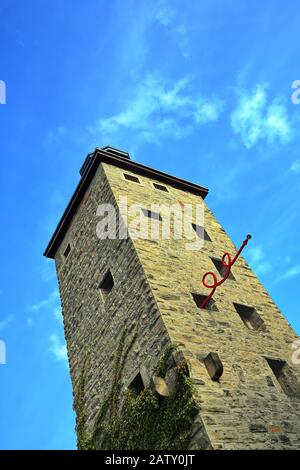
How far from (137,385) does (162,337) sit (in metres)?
1.17

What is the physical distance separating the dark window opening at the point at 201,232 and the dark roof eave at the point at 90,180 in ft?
9.36

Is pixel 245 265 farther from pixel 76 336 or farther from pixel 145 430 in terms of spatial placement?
pixel 145 430

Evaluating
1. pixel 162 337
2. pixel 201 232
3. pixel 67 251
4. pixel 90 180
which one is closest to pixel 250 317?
pixel 201 232

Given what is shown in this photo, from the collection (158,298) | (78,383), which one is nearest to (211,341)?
(158,298)

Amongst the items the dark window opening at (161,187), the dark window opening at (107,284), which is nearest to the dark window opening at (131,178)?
the dark window opening at (161,187)

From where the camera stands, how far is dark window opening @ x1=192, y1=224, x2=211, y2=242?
12.4 metres

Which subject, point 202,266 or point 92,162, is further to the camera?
point 92,162

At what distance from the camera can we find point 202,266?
Result: 10656mm

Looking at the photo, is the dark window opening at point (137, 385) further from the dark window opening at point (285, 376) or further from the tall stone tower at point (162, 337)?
the dark window opening at point (285, 376)

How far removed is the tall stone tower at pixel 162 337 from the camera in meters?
6.77

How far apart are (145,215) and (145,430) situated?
19.3ft

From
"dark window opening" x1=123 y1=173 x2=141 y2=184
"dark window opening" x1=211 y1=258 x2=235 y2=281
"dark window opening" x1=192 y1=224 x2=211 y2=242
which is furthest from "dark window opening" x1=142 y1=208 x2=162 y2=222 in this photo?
"dark window opening" x1=123 y1=173 x2=141 y2=184

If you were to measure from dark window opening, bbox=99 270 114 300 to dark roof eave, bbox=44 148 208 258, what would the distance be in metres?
4.23
